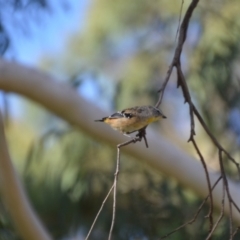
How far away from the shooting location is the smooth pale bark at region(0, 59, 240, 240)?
1.90 m

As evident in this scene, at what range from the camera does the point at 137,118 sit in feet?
3.08

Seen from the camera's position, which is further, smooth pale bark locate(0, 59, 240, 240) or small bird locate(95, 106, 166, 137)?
smooth pale bark locate(0, 59, 240, 240)

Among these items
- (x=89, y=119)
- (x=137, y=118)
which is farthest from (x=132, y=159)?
(x=137, y=118)

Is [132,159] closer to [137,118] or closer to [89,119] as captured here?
[89,119]

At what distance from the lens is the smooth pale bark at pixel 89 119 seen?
75.0 inches

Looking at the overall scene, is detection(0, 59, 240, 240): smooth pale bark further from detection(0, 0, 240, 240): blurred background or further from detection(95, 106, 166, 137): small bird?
detection(95, 106, 166, 137): small bird

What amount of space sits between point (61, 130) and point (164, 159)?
773mm

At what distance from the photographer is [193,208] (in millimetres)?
2473

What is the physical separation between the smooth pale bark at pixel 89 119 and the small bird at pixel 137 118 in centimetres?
95

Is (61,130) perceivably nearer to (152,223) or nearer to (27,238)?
(152,223)

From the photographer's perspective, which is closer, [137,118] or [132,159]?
Answer: [137,118]

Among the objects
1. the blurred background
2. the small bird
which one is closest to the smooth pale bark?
the blurred background

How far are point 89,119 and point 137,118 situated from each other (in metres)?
1.07

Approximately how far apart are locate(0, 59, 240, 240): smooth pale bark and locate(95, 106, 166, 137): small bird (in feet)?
3.10
